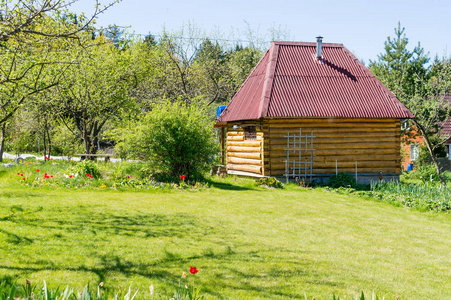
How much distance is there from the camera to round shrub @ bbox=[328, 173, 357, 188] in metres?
16.5

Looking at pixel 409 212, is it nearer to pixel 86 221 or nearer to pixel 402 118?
pixel 402 118

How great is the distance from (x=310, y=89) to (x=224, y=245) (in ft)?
39.8

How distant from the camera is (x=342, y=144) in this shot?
1764 cm

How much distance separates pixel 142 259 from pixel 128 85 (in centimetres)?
2006

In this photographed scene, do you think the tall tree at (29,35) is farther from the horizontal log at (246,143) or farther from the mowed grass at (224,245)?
the horizontal log at (246,143)

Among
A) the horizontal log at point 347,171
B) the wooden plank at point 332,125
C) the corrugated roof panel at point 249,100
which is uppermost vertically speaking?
the corrugated roof panel at point 249,100

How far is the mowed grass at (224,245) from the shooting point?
5516mm

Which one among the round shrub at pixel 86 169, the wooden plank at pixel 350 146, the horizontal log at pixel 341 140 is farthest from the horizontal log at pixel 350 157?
the round shrub at pixel 86 169

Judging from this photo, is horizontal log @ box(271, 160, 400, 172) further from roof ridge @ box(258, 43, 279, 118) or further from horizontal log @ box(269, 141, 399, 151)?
roof ridge @ box(258, 43, 279, 118)

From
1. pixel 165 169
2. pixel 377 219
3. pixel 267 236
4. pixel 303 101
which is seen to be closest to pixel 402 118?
pixel 303 101

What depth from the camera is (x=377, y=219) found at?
417 inches

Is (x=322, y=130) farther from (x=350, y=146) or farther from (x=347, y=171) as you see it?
(x=347, y=171)

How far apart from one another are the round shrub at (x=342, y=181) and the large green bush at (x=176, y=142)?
5.31 m

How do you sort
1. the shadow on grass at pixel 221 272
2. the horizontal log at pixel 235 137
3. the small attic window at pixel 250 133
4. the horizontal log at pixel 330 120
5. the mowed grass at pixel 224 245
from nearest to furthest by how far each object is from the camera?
the shadow on grass at pixel 221 272 < the mowed grass at pixel 224 245 < the horizontal log at pixel 330 120 < the small attic window at pixel 250 133 < the horizontal log at pixel 235 137
